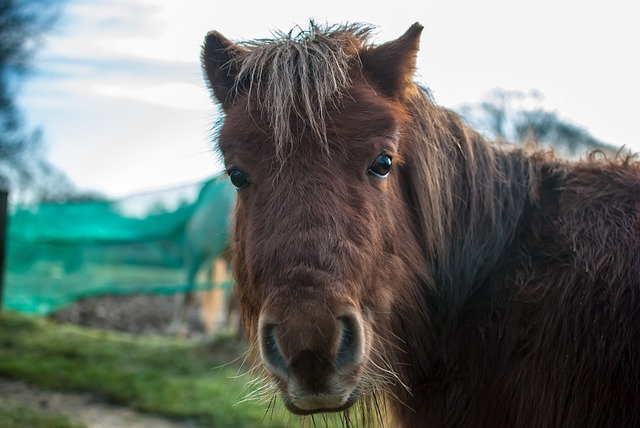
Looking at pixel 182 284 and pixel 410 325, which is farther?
pixel 182 284

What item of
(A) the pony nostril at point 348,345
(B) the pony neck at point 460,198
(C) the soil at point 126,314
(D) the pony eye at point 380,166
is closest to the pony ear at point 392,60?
(B) the pony neck at point 460,198

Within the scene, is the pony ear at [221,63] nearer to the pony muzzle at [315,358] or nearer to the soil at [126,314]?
the pony muzzle at [315,358]

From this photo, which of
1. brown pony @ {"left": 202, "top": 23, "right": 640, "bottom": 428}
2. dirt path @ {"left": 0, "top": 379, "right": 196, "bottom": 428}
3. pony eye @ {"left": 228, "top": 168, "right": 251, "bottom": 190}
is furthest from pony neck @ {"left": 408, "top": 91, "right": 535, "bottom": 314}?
dirt path @ {"left": 0, "top": 379, "right": 196, "bottom": 428}

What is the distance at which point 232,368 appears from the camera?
306 inches

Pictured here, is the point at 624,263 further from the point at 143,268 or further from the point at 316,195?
the point at 143,268

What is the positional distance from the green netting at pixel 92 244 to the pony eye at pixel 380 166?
307 inches

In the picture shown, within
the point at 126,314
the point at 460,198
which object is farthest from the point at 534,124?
the point at 126,314

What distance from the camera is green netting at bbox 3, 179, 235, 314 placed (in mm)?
10125

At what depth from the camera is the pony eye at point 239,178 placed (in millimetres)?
2508

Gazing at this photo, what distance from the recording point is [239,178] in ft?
8.31

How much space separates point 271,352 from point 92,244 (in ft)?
30.0

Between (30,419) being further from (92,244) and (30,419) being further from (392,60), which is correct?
(92,244)

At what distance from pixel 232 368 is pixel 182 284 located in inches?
117

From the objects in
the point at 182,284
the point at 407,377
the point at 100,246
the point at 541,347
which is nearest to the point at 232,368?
the point at 182,284
